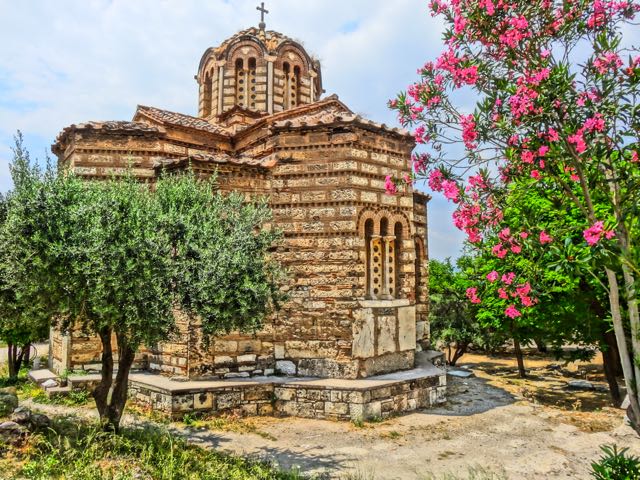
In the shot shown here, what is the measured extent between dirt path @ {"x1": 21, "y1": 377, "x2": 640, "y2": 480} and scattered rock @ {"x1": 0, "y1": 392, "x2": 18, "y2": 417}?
172cm

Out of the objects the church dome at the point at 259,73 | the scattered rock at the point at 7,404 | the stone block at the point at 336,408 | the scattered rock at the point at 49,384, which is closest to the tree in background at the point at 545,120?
the stone block at the point at 336,408

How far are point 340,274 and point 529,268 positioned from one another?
5.69m

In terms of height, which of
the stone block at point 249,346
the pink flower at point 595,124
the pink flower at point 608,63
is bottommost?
the stone block at point 249,346

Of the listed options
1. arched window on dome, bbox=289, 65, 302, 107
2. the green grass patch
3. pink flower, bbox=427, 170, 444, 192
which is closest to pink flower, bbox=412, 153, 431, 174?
pink flower, bbox=427, 170, 444, 192

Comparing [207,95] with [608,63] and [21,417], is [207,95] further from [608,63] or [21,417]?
[608,63]

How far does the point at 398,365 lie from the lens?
35.2ft

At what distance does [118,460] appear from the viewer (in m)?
6.16

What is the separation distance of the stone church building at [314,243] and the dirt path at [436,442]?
4.67ft

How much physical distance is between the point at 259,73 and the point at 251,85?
1.72 ft

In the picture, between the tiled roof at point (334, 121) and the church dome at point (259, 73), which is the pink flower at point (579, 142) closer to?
the tiled roof at point (334, 121)

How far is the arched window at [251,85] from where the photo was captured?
55.4 feet

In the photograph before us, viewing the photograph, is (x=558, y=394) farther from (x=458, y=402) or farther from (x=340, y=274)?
(x=340, y=274)

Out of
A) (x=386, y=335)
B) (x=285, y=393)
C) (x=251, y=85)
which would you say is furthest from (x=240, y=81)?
(x=285, y=393)

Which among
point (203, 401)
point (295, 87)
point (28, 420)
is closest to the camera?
point (28, 420)
